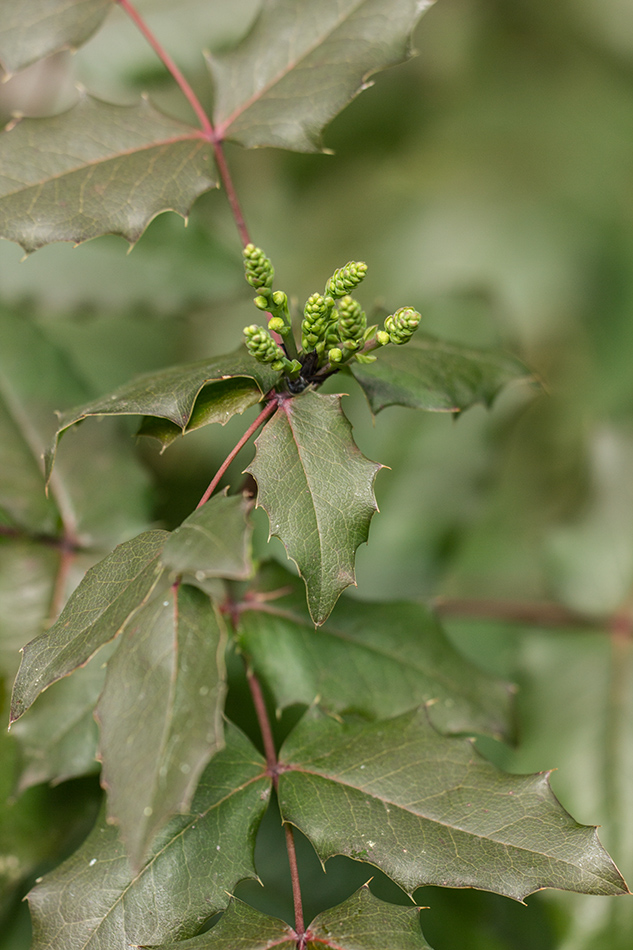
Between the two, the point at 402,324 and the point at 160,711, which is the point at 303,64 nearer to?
the point at 402,324

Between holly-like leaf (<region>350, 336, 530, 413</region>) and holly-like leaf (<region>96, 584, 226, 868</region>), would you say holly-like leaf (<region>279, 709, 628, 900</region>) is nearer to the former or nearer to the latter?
holly-like leaf (<region>96, 584, 226, 868</region>)

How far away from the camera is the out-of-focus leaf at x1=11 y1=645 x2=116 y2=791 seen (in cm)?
106

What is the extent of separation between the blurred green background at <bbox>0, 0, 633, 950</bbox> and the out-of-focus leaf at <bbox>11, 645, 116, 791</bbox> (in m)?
0.15

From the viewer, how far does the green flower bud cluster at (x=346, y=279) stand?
0.76 metres

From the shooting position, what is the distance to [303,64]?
3.52 feet

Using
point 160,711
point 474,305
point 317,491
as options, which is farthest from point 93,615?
point 474,305

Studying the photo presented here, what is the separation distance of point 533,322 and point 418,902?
149cm

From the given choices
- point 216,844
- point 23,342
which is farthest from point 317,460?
point 23,342

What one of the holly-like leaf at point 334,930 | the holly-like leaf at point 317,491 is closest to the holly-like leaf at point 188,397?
the holly-like leaf at point 317,491

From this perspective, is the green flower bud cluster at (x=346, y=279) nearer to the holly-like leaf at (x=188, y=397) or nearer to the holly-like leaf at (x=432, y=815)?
the holly-like leaf at (x=188, y=397)

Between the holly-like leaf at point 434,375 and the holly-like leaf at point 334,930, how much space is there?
610 mm

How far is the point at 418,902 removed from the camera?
1306mm

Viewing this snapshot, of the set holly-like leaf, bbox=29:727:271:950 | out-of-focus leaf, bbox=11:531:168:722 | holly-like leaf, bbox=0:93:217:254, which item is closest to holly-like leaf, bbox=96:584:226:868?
out-of-focus leaf, bbox=11:531:168:722

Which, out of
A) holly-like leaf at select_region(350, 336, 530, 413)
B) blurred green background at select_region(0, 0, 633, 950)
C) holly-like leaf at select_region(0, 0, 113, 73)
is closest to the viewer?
holly-like leaf at select_region(350, 336, 530, 413)
